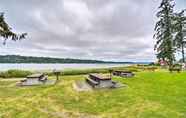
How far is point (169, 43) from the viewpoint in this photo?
3869 centimetres

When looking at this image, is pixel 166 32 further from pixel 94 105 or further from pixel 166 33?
pixel 94 105

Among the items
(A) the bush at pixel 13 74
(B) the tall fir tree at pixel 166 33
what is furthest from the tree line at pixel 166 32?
(A) the bush at pixel 13 74

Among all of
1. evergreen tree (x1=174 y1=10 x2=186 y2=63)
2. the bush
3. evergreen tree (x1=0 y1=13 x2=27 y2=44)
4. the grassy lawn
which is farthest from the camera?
evergreen tree (x1=174 y1=10 x2=186 y2=63)

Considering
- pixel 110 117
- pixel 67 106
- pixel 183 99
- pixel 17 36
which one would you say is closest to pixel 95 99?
pixel 67 106

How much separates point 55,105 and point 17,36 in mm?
8632

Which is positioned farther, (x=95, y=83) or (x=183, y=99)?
(x=95, y=83)

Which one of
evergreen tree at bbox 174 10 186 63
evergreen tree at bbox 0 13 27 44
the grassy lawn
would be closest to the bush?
evergreen tree at bbox 0 13 27 44

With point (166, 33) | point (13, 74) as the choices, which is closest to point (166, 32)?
point (166, 33)

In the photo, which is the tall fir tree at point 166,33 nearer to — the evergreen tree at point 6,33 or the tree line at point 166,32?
the tree line at point 166,32

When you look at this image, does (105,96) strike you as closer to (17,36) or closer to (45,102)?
(45,102)

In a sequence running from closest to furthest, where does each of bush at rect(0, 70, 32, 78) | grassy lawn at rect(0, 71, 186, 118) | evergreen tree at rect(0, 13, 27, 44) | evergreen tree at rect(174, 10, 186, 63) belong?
1. grassy lawn at rect(0, 71, 186, 118)
2. evergreen tree at rect(0, 13, 27, 44)
3. bush at rect(0, 70, 32, 78)
4. evergreen tree at rect(174, 10, 186, 63)

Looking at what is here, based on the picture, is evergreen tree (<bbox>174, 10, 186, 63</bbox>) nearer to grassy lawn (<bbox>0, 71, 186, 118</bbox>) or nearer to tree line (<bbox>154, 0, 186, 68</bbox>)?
tree line (<bbox>154, 0, 186, 68</bbox>)

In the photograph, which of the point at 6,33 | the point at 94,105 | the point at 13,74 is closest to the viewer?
the point at 94,105

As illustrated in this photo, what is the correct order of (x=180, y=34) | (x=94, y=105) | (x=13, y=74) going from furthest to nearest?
(x=180, y=34)
(x=13, y=74)
(x=94, y=105)
